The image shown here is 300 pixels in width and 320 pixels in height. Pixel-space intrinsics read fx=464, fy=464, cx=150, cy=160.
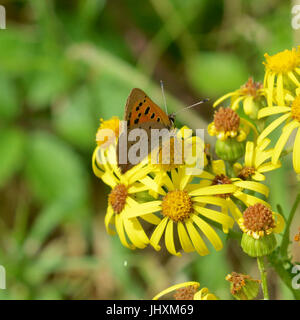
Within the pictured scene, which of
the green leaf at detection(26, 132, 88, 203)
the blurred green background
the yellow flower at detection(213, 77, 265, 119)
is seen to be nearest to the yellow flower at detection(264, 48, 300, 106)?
the yellow flower at detection(213, 77, 265, 119)

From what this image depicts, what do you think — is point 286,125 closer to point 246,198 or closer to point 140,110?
point 246,198

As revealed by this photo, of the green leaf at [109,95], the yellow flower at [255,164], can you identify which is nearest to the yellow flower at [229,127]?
the yellow flower at [255,164]

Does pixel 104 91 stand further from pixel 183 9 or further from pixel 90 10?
pixel 183 9

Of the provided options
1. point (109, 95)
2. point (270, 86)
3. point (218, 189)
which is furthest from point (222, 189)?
point (109, 95)

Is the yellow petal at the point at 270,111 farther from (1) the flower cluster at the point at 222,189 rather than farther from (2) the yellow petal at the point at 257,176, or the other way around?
(2) the yellow petal at the point at 257,176
